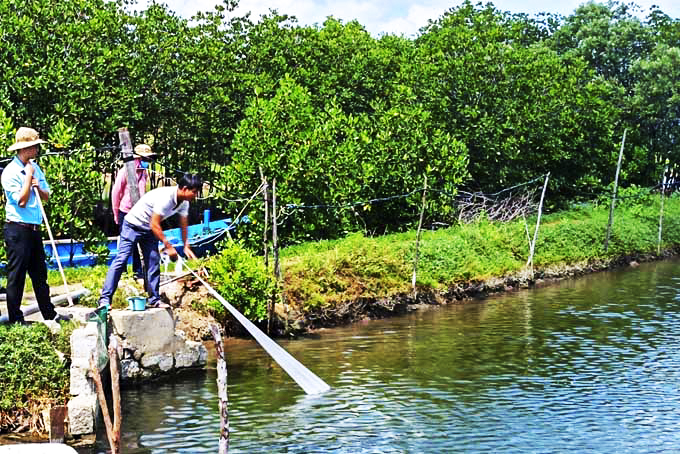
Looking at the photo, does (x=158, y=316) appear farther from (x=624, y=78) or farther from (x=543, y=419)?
(x=624, y=78)

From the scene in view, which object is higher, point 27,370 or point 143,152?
point 143,152

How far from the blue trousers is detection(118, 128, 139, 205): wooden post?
97 centimetres

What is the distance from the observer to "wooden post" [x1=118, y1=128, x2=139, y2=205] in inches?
506

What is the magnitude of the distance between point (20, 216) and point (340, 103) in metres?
18.2

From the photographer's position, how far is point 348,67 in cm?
2859

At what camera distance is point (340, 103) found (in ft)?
93.4

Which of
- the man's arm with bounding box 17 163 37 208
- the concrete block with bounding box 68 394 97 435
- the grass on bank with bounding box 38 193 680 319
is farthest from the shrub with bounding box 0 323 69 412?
the grass on bank with bounding box 38 193 680 319

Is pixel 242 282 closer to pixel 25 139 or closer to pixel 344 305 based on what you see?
pixel 344 305

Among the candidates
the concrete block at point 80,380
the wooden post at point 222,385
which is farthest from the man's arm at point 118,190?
the wooden post at point 222,385

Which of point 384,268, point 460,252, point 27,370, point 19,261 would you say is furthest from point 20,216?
point 460,252

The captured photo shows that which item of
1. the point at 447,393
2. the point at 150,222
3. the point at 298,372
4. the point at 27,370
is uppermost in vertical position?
the point at 150,222

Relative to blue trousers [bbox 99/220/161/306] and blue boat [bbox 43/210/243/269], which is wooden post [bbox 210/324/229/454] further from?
blue boat [bbox 43/210/243/269]

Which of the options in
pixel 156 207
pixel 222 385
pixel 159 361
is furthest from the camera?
pixel 159 361

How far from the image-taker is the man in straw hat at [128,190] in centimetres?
1328
